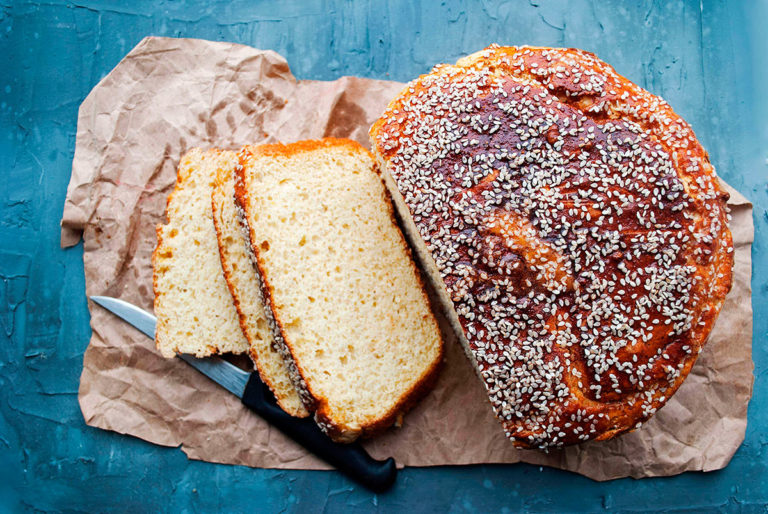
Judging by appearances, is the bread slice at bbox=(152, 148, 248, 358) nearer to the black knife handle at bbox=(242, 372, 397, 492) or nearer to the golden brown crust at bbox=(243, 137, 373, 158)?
the golden brown crust at bbox=(243, 137, 373, 158)

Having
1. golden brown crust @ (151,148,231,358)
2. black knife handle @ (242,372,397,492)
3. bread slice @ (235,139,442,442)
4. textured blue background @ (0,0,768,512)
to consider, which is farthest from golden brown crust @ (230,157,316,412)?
textured blue background @ (0,0,768,512)

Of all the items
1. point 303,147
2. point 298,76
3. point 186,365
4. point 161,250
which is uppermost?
point 298,76

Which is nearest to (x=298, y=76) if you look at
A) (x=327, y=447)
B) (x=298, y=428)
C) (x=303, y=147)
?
(x=303, y=147)

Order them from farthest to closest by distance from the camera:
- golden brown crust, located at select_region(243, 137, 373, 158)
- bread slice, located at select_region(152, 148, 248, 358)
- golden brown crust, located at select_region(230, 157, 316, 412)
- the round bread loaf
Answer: bread slice, located at select_region(152, 148, 248, 358), golden brown crust, located at select_region(243, 137, 373, 158), golden brown crust, located at select_region(230, 157, 316, 412), the round bread loaf

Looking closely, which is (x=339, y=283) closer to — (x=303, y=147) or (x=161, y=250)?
(x=303, y=147)

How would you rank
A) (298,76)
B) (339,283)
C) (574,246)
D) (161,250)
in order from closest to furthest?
(574,246) → (339,283) → (161,250) → (298,76)

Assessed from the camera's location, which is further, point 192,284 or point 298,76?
point 298,76

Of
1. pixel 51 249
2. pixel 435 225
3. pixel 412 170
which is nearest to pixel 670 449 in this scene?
pixel 435 225
